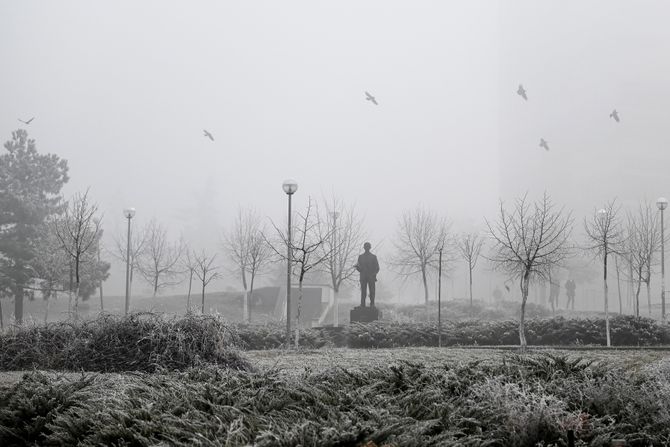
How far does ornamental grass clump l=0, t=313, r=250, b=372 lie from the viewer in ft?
31.5

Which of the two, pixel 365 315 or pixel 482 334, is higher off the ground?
pixel 365 315

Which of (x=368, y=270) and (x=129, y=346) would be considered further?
(x=368, y=270)

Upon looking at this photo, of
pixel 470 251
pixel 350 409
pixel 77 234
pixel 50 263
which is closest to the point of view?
pixel 350 409

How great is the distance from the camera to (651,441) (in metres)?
4.81

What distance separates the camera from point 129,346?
390 inches

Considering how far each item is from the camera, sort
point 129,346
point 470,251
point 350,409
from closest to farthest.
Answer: point 350,409 < point 129,346 < point 470,251

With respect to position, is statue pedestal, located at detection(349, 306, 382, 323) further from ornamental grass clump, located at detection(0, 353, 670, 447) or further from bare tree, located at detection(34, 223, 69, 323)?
ornamental grass clump, located at detection(0, 353, 670, 447)

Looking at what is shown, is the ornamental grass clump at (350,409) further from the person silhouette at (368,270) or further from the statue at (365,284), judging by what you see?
the person silhouette at (368,270)

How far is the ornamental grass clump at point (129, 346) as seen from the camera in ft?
31.5

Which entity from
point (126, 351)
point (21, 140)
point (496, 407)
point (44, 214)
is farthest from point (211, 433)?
point (21, 140)

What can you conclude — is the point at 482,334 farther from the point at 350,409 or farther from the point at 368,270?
the point at 350,409

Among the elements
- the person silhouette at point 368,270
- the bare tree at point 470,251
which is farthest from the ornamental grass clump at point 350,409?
the bare tree at point 470,251

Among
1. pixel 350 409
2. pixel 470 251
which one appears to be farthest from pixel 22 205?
pixel 350 409

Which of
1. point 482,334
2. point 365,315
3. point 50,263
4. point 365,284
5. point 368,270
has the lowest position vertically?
point 482,334
